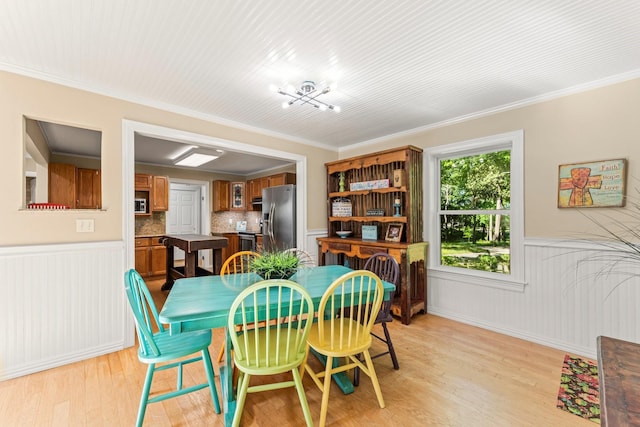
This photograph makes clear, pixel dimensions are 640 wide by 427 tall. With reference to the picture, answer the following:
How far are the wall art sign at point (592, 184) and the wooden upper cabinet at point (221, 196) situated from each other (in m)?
6.11

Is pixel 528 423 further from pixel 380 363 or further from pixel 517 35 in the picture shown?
pixel 517 35

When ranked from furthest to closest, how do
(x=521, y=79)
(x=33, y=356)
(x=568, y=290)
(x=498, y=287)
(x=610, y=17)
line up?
(x=498, y=287) < (x=568, y=290) < (x=521, y=79) < (x=33, y=356) < (x=610, y=17)

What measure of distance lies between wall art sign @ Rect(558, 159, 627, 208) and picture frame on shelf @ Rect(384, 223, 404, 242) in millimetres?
1644

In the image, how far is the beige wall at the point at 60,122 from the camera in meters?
2.30

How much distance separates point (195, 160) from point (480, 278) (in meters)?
5.11

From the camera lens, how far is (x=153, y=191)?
5859 mm

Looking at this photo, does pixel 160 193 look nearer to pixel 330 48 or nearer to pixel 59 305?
pixel 59 305

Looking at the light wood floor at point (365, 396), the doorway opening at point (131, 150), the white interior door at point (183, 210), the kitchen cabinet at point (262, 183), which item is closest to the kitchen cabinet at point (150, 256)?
the white interior door at point (183, 210)

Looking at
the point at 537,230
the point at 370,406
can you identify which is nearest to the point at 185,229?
the point at 370,406

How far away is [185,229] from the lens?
7180mm

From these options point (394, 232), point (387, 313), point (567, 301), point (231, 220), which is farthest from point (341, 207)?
point (231, 220)

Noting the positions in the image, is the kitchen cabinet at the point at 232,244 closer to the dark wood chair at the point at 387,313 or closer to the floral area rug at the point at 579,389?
the dark wood chair at the point at 387,313

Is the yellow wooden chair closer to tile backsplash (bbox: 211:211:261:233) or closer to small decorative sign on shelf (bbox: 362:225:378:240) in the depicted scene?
small decorative sign on shelf (bbox: 362:225:378:240)

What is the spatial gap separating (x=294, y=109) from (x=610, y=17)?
2.52 meters
